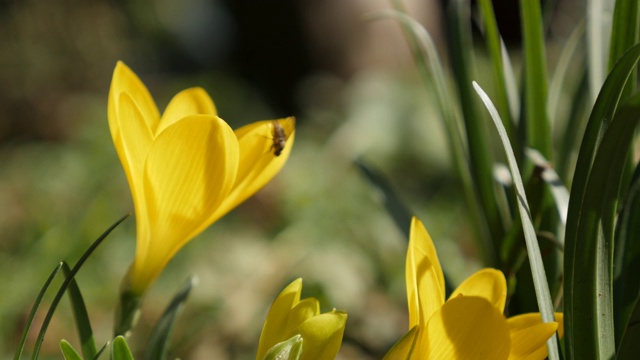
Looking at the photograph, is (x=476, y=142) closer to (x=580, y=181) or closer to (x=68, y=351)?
(x=580, y=181)

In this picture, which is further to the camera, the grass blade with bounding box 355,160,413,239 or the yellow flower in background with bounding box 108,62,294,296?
the grass blade with bounding box 355,160,413,239

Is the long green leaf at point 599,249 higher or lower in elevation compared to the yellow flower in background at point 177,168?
lower

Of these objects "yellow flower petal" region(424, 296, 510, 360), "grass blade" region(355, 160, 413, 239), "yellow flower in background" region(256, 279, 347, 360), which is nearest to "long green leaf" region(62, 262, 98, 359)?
"yellow flower in background" region(256, 279, 347, 360)

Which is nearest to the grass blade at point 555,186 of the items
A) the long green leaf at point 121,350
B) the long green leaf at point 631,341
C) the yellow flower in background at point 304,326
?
the long green leaf at point 631,341

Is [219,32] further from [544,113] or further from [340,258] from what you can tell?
[544,113]

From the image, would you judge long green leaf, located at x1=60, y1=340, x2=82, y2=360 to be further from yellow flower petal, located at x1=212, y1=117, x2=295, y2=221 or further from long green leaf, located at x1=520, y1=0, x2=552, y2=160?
long green leaf, located at x1=520, y1=0, x2=552, y2=160

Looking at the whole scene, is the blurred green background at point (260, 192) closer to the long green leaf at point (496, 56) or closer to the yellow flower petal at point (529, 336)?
the long green leaf at point (496, 56)

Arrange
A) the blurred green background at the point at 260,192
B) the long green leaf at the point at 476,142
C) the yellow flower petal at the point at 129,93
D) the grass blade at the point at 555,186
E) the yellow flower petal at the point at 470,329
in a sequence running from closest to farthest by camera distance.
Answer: the yellow flower petal at the point at 470,329 → the yellow flower petal at the point at 129,93 → the grass blade at the point at 555,186 → the long green leaf at the point at 476,142 → the blurred green background at the point at 260,192

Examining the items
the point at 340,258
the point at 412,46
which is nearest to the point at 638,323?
the point at 412,46
